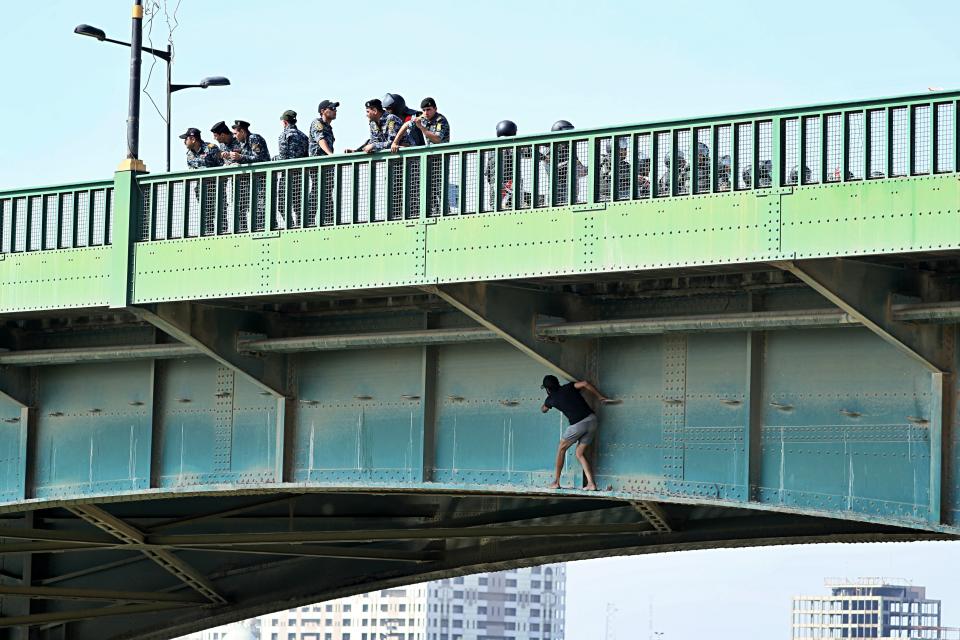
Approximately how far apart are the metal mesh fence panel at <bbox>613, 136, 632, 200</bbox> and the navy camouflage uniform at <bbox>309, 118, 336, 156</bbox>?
5207 millimetres

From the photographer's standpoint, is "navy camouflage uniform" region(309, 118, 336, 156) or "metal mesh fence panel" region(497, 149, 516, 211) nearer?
"metal mesh fence panel" region(497, 149, 516, 211)

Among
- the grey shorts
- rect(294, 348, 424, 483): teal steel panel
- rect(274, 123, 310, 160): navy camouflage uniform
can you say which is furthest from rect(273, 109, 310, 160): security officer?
the grey shorts

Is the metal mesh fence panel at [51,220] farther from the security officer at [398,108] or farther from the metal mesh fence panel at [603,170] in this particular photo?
the metal mesh fence panel at [603,170]

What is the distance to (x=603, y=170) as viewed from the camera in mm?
22875

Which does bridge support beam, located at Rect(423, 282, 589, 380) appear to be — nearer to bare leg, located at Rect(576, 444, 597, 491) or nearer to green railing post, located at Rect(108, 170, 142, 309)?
bare leg, located at Rect(576, 444, 597, 491)

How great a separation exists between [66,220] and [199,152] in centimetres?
218

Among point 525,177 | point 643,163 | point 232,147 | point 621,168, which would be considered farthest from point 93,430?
point 643,163

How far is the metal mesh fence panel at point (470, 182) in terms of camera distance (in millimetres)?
23812

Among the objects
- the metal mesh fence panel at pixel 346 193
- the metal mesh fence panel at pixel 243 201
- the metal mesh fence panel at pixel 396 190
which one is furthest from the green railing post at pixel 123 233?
the metal mesh fence panel at pixel 396 190

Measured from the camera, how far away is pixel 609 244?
73.5ft

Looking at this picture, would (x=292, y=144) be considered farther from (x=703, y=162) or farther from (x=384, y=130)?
(x=703, y=162)

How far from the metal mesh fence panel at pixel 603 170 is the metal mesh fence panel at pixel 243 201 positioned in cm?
552

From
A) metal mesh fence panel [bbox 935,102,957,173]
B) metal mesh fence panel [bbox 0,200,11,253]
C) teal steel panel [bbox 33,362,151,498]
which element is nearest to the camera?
metal mesh fence panel [bbox 935,102,957,173]

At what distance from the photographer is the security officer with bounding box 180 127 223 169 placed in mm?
27375
